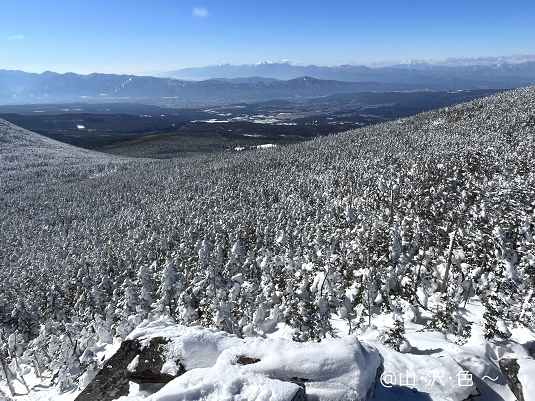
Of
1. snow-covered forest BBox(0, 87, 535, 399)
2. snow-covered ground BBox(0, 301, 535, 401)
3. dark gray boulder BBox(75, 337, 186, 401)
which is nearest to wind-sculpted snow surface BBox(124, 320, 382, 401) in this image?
snow-covered ground BBox(0, 301, 535, 401)

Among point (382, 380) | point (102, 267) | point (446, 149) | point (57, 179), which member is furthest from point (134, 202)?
point (382, 380)

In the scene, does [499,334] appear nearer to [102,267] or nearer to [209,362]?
[209,362]

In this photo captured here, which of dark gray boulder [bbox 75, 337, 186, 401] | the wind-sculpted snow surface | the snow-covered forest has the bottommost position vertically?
the snow-covered forest

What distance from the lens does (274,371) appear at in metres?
8.74

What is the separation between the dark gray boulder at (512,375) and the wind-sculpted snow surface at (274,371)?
16.2ft

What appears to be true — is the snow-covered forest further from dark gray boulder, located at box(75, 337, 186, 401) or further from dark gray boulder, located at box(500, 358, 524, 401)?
dark gray boulder, located at box(75, 337, 186, 401)

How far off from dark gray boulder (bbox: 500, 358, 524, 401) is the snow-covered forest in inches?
100

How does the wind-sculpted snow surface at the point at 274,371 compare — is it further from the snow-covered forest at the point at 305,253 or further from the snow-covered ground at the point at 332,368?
the snow-covered forest at the point at 305,253

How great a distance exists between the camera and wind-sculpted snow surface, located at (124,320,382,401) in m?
7.88

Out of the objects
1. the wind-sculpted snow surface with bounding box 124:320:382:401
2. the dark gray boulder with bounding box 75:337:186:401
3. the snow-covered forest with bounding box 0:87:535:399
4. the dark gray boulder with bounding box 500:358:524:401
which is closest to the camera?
the wind-sculpted snow surface with bounding box 124:320:382:401

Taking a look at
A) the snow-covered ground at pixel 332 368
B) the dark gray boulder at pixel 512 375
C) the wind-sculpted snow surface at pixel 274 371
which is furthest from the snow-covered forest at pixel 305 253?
the wind-sculpted snow surface at pixel 274 371

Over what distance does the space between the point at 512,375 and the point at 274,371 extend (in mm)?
8596

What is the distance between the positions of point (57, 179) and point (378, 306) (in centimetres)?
15241

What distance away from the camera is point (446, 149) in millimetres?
65062
